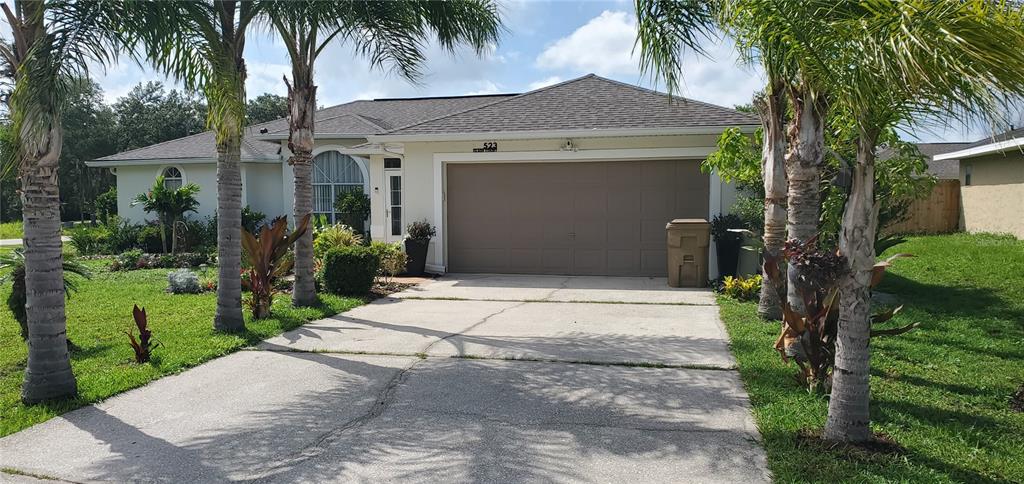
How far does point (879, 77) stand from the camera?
11.1 feet

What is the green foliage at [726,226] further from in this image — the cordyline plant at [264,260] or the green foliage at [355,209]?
the green foliage at [355,209]

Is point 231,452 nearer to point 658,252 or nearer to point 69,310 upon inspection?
point 69,310

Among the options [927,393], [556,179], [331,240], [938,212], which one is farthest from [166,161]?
[938,212]

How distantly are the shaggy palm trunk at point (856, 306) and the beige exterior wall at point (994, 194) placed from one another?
53.5 ft

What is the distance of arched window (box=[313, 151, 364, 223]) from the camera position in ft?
63.0

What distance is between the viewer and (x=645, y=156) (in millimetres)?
12789

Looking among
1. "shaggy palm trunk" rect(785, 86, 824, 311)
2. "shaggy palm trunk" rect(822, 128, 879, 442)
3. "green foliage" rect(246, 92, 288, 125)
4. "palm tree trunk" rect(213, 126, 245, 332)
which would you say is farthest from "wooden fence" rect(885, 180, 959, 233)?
"green foliage" rect(246, 92, 288, 125)

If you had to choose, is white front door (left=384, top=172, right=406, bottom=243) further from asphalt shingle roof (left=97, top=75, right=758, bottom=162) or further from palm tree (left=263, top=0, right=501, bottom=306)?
palm tree (left=263, top=0, right=501, bottom=306)

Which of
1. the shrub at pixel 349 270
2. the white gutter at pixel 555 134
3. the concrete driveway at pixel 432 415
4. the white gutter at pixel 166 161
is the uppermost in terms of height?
the white gutter at pixel 166 161

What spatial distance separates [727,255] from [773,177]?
3.81m

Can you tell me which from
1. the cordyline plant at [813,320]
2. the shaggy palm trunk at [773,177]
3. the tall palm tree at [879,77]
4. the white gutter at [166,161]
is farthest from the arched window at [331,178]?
the tall palm tree at [879,77]

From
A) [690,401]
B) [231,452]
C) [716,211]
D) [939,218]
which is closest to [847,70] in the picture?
[690,401]

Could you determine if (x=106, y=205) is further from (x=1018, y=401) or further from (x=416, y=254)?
(x=1018, y=401)

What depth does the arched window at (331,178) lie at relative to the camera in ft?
63.0
